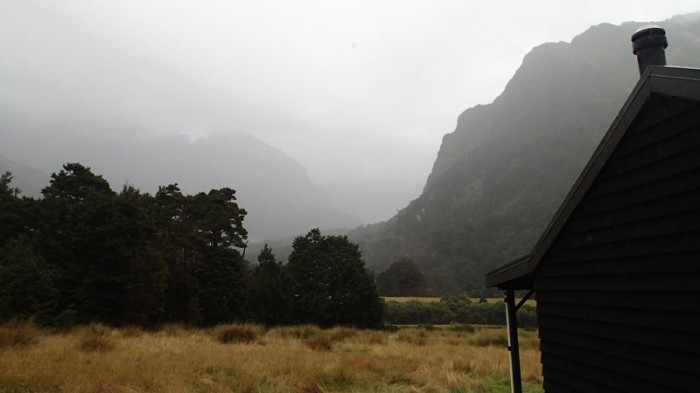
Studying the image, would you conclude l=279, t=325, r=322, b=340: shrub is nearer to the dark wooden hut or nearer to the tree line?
the tree line

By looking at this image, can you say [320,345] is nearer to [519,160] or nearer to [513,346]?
[513,346]

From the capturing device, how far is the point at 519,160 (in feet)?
392

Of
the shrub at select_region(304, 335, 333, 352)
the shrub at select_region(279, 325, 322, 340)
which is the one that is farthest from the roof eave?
the shrub at select_region(279, 325, 322, 340)

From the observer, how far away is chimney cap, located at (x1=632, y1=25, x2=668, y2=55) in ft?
16.7

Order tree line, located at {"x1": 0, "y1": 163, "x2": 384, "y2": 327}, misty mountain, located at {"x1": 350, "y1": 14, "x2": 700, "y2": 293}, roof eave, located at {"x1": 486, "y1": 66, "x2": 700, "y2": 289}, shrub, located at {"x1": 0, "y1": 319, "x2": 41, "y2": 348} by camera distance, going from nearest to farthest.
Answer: roof eave, located at {"x1": 486, "y1": 66, "x2": 700, "y2": 289}
shrub, located at {"x1": 0, "y1": 319, "x2": 41, "y2": 348}
tree line, located at {"x1": 0, "y1": 163, "x2": 384, "y2": 327}
misty mountain, located at {"x1": 350, "y1": 14, "x2": 700, "y2": 293}

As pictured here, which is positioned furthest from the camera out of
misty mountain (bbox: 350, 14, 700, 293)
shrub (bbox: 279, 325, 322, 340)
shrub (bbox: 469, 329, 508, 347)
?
misty mountain (bbox: 350, 14, 700, 293)

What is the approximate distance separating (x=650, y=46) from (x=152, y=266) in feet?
86.1

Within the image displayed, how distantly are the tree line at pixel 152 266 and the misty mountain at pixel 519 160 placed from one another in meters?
43.0

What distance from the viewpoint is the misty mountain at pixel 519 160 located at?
303ft

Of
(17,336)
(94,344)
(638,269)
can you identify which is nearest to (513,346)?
(638,269)

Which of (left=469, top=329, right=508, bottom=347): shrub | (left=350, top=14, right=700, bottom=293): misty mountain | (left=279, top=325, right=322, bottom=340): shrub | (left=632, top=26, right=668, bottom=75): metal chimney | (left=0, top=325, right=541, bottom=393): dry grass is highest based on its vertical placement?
(left=350, top=14, right=700, bottom=293): misty mountain

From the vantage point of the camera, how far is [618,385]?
4.62 m

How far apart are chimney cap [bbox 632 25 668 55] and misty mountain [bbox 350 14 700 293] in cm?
7344

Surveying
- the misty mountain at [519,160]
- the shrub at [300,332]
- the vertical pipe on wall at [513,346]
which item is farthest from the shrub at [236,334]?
the misty mountain at [519,160]
